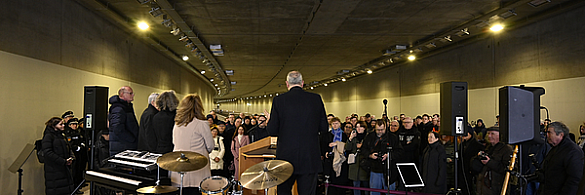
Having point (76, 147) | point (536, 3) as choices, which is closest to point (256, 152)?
point (76, 147)

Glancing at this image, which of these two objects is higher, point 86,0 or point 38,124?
point 86,0

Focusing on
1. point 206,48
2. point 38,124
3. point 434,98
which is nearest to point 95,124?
point 38,124

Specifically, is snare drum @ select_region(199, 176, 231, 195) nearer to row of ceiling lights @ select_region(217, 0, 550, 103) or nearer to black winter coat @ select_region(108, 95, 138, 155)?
black winter coat @ select_region(108, 95, 138, 155)

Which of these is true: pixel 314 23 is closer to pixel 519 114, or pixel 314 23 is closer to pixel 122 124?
pixel 122 124

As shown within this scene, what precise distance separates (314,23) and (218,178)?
642 cm

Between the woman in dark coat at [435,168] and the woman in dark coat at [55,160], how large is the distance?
218 inches

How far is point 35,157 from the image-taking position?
6.34m

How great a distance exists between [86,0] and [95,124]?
3.51m

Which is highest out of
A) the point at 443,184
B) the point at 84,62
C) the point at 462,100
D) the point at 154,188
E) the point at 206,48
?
the point at 206,48

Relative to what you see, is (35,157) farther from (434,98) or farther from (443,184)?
(434,98)

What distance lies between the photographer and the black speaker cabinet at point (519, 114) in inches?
133

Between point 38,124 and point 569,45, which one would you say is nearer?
point 38,124

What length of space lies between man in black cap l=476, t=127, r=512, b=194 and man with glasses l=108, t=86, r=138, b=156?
452 centimetres

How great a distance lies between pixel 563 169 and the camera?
149 inches
